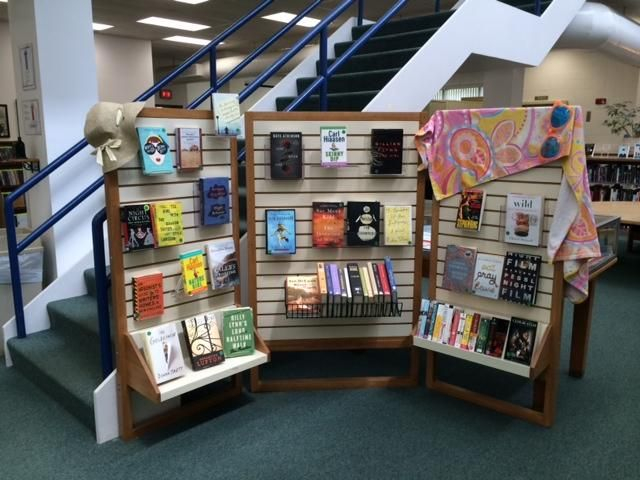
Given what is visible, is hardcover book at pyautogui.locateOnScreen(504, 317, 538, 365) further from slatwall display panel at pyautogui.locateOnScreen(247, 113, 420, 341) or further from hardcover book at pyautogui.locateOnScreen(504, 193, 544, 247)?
slatwall display panel at pyautogui.locateOnScreen(247, 113, 420, 341)

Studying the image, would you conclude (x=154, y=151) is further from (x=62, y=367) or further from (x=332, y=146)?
(x=62, y=367)

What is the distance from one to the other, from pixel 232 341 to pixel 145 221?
712mm

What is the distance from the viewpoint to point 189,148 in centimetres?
245

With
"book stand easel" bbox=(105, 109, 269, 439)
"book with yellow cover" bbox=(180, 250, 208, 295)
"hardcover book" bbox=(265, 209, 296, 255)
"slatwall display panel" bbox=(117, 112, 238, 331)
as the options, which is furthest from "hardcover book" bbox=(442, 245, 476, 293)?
"book with yellow cover" bbox=(180, 250, 208, 295)

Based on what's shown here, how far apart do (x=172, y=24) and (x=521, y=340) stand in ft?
29.5

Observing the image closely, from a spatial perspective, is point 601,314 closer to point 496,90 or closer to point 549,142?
point 549,142

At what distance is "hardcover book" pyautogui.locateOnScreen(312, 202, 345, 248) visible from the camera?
8.91ft

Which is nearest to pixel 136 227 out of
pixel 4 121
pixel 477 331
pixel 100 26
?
pixel 477 331

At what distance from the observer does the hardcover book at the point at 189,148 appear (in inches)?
95.2

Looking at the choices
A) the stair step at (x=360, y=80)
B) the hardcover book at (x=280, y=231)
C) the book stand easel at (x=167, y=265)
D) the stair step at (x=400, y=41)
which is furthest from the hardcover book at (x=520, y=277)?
the stair step at (x=400, y=41)

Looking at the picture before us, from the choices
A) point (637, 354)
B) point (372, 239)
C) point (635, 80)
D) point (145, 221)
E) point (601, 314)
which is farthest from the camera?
point (635, 80)

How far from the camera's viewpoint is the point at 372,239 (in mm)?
2766

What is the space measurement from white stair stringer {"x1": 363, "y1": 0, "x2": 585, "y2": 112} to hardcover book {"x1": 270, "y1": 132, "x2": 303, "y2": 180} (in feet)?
2.70

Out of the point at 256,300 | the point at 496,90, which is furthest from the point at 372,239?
the point at 496,90
